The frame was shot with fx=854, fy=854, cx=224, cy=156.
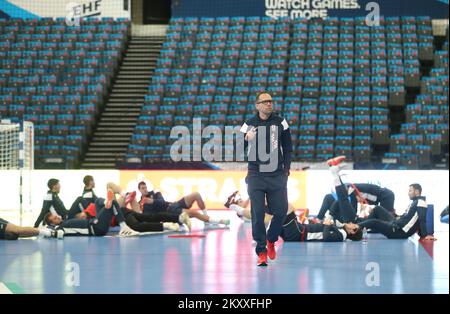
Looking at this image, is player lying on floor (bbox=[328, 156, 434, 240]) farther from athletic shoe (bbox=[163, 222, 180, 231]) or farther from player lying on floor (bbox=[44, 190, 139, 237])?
player lying on floor (bbox=[44, 190, 139, 237])

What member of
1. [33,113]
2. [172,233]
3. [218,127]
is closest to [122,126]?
[33,113]

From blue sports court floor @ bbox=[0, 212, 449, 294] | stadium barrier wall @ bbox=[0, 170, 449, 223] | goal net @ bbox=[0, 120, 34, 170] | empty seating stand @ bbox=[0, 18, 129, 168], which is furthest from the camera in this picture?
empty seating stand @ bbox=[0, 18, 129, 168]

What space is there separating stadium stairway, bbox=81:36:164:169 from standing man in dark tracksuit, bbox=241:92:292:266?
17.4m

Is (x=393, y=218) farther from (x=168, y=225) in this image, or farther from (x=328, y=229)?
(x=168, y=225)

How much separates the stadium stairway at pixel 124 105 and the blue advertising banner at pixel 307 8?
2030 millimetres

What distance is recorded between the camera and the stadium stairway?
1135 inches

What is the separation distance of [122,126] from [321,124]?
24.2 ft

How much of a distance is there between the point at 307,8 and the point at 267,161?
26.5m

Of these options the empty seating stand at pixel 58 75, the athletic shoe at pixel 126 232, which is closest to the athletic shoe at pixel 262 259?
the athletic shoe at pixel 126 232

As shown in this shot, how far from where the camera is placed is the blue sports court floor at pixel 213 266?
8305 millimetres

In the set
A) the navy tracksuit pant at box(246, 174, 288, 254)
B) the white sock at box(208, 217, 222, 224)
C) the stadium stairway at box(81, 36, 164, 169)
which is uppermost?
the stadium stairway at box(81, 36, 164, 169)

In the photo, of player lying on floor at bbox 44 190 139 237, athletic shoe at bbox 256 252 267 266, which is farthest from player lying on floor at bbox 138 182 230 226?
athletic shoe at bbox 256 252 267 266

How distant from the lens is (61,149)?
2747cm
